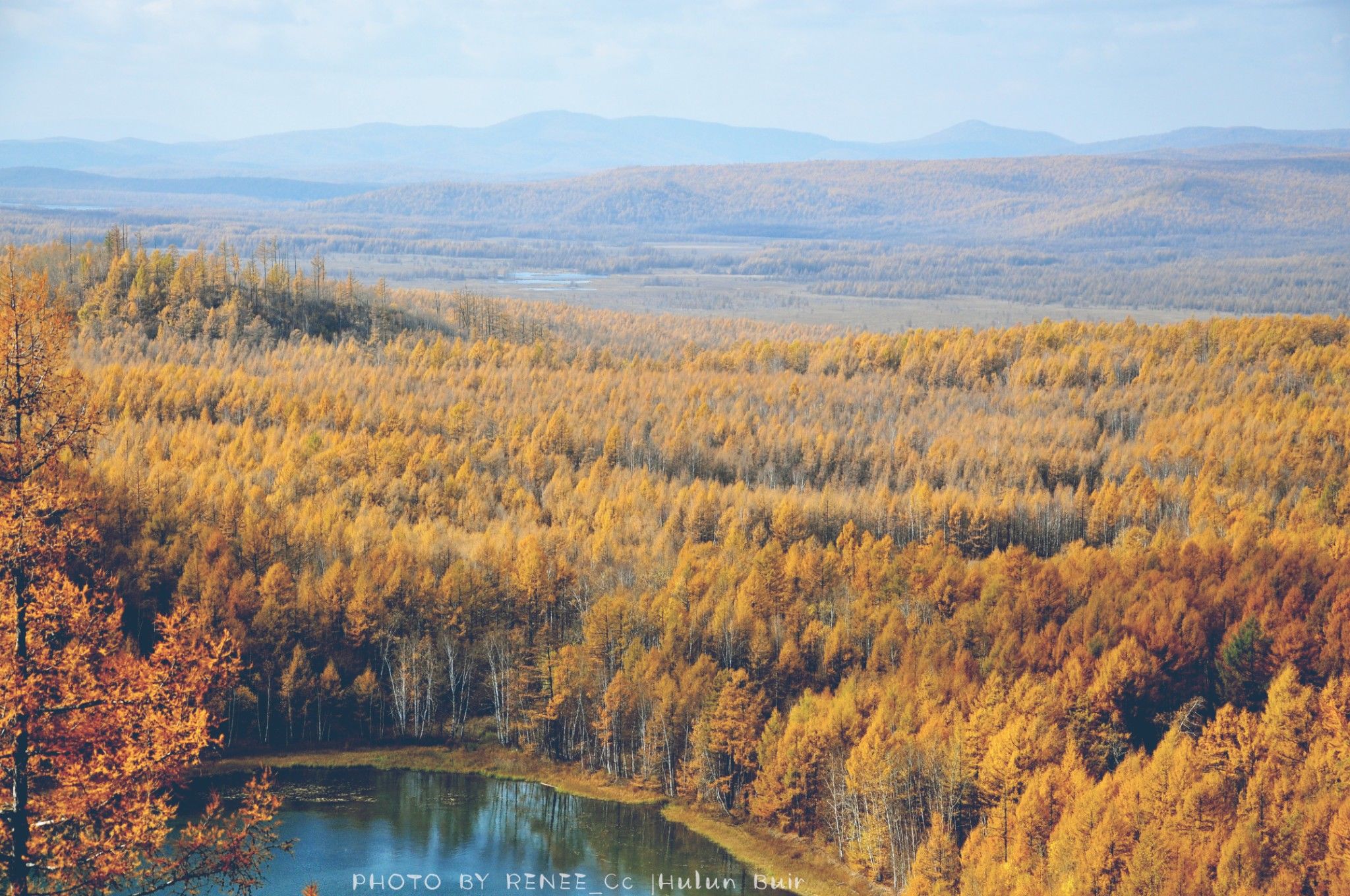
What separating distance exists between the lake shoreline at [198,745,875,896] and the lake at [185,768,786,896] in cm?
64

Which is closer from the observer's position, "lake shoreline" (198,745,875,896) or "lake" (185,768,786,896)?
"lake" (185,768,786,896)

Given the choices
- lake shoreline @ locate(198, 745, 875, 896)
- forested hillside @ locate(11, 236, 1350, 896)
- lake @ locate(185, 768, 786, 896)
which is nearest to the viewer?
forested hillside @ locate(11, 236, 1350, 896)

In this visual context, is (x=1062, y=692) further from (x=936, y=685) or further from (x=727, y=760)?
(x=727, y=760)

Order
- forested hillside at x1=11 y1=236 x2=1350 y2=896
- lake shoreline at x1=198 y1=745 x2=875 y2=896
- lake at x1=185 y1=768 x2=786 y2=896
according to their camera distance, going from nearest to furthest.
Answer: forested hillside at x1=11 y1=236 x2=1350 y2=896 < lake at x1=185 y1=768 x2=786 y2=896 < lake shoreline at x1=198 y1=745 x2=875 y2=896

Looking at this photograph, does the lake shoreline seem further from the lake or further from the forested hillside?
the forested hillside

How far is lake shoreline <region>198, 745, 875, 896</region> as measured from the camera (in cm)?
6078

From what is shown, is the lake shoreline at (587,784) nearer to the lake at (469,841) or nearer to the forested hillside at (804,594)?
the lake at (469,841)

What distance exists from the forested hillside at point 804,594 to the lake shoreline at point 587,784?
3.69ft

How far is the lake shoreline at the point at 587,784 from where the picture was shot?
6078 cm

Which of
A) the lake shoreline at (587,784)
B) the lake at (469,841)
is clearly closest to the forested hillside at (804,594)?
the lake shoreline at (587,784)

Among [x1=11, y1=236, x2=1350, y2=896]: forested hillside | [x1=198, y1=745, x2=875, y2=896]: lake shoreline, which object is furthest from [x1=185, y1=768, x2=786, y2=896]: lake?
[x1=11, y1=236, x2=1350, y2=896]: forested hillside

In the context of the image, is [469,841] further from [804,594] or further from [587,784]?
[804,594]

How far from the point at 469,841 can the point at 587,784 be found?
994cm

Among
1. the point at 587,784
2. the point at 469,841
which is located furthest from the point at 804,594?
the point at 469,841
